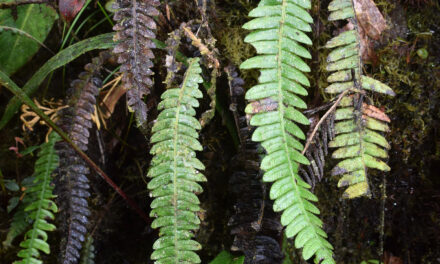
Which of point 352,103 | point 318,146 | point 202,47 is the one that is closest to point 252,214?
point 318,146

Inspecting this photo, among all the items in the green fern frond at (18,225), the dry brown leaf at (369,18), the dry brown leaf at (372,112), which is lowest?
the green fern frond at (18,225)

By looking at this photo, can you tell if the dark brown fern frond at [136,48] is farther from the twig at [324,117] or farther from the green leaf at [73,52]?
the twig at [324,117]

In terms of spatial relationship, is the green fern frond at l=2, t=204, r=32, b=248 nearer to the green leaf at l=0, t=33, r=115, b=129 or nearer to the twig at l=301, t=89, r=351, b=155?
Answer: the green leaf at l=0, t=33, r=115, b=129

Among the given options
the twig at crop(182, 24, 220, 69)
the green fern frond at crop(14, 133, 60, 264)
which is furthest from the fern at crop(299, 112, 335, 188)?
the green fern frond at crop(14, 133, 60, 264)

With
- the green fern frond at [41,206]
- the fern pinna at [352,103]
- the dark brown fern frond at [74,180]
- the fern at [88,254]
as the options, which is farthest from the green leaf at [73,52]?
the fern pinna at [352,103]

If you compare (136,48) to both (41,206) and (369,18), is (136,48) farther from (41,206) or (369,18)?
(369,18)

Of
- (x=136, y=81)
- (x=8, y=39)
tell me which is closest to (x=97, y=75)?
(x=136, y=81)
